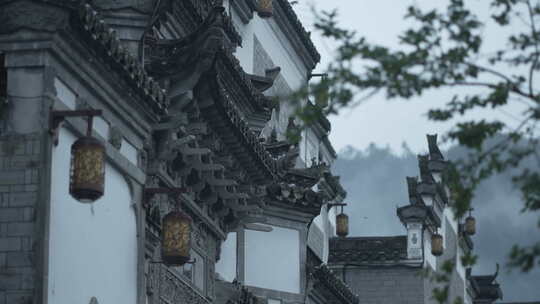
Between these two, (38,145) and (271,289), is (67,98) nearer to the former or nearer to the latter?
(38,145)

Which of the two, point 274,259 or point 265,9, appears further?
point 265,9

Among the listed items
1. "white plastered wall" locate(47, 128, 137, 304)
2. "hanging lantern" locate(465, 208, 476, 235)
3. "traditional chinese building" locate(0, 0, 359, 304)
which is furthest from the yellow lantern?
"white plastered wall" locate(47, 128, 137, 304)

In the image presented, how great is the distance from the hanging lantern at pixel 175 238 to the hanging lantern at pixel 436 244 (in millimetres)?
→ 29097

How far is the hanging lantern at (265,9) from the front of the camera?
118 feet

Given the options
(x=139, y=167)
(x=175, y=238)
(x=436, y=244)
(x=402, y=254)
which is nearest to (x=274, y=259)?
(x=175, y=238)

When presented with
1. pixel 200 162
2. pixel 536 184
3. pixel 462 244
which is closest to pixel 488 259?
pixel 462 244

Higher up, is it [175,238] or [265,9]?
[265,9]

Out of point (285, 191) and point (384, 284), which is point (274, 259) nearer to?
point (285, 191)

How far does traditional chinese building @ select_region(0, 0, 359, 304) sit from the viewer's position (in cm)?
1667

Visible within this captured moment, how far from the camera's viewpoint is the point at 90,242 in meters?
17.7

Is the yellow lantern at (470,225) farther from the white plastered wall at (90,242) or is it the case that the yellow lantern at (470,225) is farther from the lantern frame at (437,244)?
the white plastered wall at (90,242)

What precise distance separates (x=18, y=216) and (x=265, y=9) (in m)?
20.1

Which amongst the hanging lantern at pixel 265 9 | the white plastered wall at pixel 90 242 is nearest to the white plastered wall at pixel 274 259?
the hanging lantern at pixel 265 9

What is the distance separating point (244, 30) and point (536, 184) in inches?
952
